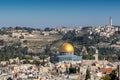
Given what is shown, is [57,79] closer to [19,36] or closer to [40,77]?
[40,77]

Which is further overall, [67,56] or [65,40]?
[65,40]

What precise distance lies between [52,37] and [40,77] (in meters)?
59.0

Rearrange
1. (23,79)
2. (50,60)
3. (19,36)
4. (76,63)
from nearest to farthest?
(23,79) < (76,63) < (50,60) < (19,36)

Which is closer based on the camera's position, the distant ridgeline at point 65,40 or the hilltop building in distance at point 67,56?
the hilltop building in distance at point 67,56

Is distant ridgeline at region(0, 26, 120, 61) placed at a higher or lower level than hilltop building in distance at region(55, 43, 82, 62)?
lower

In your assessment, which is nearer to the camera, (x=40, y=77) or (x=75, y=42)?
(x=40, y=77)

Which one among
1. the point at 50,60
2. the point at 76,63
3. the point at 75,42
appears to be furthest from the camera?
the point at 75,42

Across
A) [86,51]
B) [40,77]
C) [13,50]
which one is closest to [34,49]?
[13,50]

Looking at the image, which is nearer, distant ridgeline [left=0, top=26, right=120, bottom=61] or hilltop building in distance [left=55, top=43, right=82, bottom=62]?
hilltop building in distance [left=55, top=43, right=82, bottom=62]

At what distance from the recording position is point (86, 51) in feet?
236

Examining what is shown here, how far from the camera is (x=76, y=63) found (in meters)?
53.5

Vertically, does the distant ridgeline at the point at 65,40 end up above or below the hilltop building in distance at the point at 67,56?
below

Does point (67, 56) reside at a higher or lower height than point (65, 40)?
higher

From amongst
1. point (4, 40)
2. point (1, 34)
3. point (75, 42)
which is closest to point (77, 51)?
point (75, 42)
